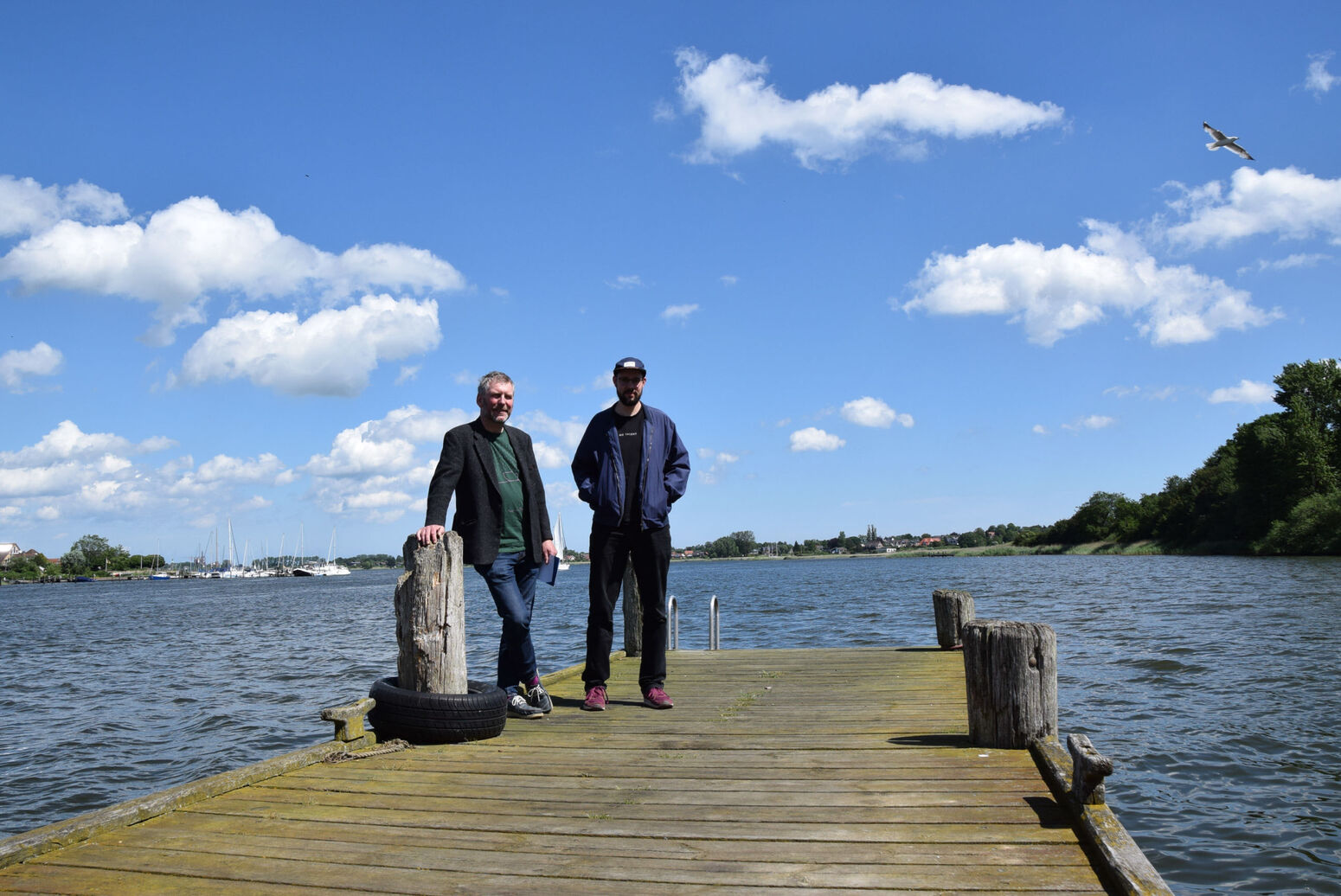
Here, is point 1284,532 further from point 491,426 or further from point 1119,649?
point 491,426

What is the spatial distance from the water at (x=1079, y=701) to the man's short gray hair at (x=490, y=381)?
3.62 metres

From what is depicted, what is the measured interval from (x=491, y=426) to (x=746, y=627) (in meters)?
18.8

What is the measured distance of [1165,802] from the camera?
7.21 m

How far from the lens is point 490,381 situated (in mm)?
6109

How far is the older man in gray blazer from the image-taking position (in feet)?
19.4

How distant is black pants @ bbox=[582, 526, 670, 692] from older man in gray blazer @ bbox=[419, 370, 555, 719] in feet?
1.26

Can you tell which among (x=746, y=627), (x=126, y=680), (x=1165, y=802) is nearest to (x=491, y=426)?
(x=1165, y=802)

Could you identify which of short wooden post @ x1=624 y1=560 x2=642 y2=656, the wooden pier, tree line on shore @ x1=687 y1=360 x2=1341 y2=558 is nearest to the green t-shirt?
the wooden pier

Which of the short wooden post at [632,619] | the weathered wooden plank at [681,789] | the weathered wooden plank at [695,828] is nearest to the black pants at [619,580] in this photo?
the weathered wooden plank at [681,789]

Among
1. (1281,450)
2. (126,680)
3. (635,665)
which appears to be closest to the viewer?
(635,665)

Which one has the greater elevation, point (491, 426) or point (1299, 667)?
point (491, 426)

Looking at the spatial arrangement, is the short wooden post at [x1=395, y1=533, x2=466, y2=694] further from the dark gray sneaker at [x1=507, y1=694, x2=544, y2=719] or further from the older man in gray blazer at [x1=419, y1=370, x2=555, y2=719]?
the dark gray sneaker at [x1=507, y1=694, x2=544, y2=719]

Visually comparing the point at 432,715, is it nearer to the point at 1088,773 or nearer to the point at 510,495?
the point at 510,495

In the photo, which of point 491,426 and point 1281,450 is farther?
point 1281,450
